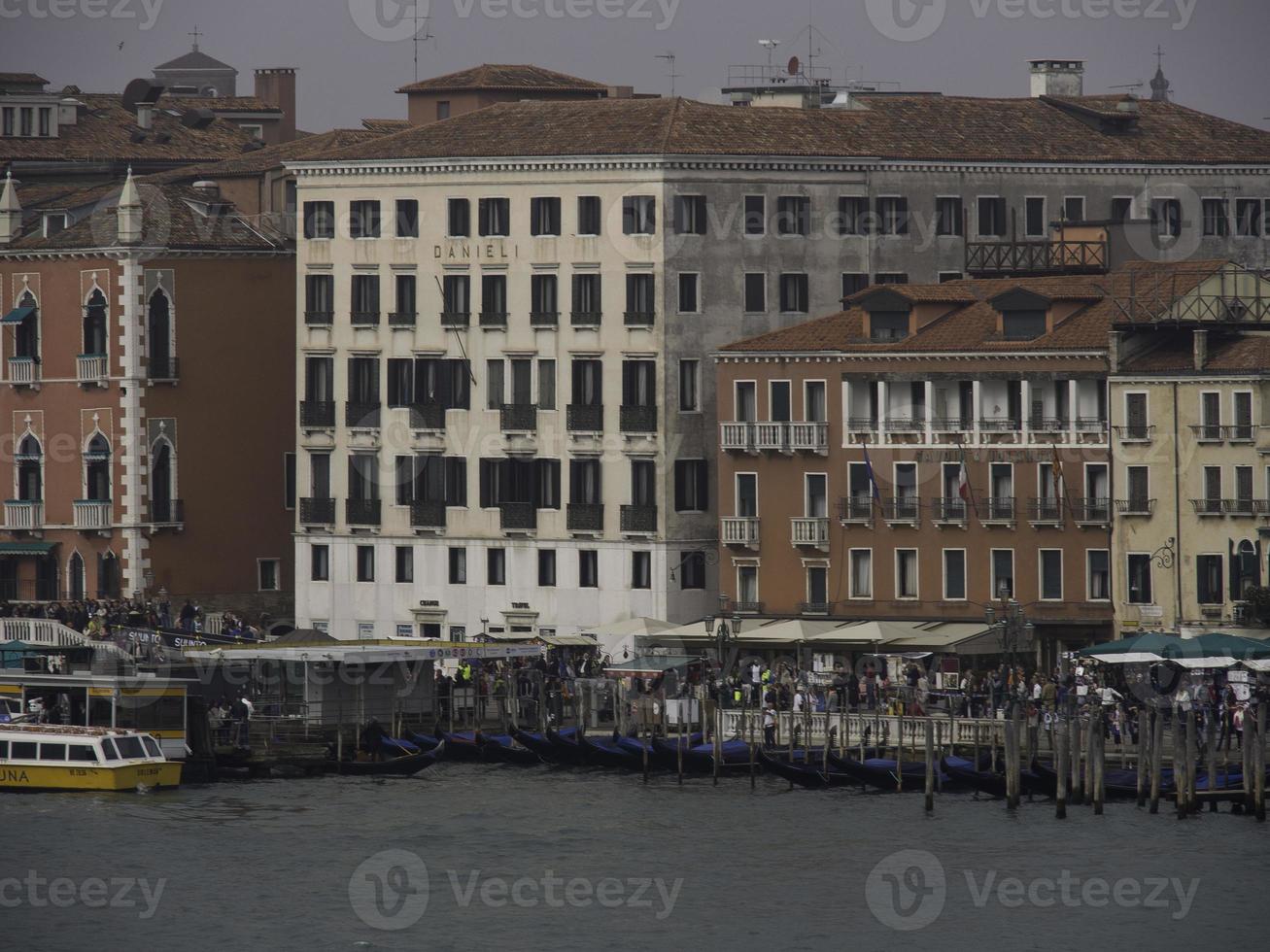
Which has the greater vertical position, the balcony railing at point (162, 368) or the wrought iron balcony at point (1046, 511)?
the balcony railing at point (162, 368)

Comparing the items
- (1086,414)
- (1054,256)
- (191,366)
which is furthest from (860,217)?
(191,366)

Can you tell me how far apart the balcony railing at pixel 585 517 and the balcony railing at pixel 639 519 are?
2.08 ft

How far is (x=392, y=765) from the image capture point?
83000mm

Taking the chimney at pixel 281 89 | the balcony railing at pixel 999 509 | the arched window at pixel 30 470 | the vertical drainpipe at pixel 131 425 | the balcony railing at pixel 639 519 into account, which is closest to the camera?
the balcony railing at pixel 999 509

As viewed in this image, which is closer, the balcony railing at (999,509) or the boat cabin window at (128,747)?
the boat cabin window at (128,747)

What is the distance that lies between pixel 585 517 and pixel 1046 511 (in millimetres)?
12651

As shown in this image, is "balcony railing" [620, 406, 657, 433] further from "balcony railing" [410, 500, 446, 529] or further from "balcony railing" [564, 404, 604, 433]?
"balcony railing" [410, 500, 446, 529]

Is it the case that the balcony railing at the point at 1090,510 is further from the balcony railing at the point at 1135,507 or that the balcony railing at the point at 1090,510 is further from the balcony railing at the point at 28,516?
the balcony railing at the point at 28,516

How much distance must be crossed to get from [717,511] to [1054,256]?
966 centimetres

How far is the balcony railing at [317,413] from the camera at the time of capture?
97312mm

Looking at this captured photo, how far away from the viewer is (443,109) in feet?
334

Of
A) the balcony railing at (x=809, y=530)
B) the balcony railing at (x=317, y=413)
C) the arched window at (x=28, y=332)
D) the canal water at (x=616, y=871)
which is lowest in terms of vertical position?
the canal water at (x=616, y=871)

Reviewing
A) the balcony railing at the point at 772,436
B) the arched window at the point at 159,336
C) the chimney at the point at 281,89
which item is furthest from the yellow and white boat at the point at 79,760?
the chimney at the point at 281,89

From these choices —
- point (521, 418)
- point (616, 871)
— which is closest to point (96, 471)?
point (521, 418)
